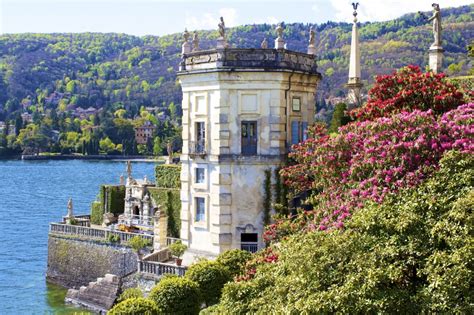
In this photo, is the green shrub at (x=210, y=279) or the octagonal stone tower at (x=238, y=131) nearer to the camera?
the green shrub at (x=210, y=279)

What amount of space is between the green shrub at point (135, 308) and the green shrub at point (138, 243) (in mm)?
16817

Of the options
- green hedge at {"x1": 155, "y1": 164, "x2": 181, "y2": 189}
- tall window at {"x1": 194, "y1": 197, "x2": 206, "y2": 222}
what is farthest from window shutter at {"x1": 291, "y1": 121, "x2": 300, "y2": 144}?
green hedge at {"x1": 155, "y1": 164, "x2": 181, "y2": 189}

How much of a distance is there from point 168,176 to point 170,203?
3.06 metres

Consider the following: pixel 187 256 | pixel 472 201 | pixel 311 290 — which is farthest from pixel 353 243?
pixel 187 256

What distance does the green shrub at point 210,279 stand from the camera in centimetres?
2456

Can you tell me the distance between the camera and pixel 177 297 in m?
23.3

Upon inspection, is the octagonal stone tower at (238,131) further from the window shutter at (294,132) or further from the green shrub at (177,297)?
the green shrub at (177,297)

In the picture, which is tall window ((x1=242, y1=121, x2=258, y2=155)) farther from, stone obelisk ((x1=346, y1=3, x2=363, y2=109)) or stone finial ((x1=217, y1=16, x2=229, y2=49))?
stone obelisk ((x1=346, y1=3, x2=363, y2=109))

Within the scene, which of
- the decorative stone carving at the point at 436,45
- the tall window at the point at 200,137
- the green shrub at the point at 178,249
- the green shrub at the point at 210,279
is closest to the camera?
the green shrub at the point at 210,279

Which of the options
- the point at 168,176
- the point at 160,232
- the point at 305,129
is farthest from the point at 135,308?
the point at 168,176

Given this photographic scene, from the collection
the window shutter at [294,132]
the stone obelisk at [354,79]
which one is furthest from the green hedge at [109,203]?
the window shutter at [294,132]

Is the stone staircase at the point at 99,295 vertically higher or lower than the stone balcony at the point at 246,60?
lower

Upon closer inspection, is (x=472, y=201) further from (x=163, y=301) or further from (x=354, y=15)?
(x=354, y=15)

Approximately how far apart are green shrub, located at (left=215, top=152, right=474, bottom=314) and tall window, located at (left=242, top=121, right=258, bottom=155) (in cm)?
1267
